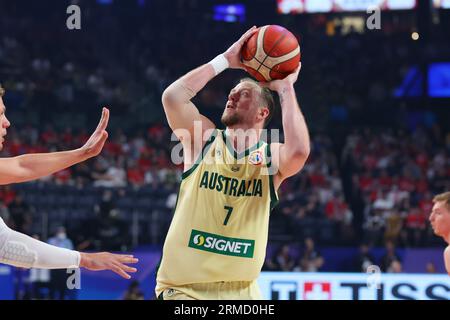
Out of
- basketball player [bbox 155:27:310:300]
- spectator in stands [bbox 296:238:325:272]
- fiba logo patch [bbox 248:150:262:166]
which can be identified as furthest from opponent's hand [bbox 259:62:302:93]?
spectator in stands [bbox 296:238:325:272]

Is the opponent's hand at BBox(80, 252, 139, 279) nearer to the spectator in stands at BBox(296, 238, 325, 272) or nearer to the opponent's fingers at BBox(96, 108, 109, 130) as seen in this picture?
the opponent's fingers at BBox(96, 108, 109, 130)

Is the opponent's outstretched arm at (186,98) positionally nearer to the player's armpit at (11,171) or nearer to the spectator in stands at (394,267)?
the player's armpit at (11,171)

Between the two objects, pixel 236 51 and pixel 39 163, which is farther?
pixel 236 51

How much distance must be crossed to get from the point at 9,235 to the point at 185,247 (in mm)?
1049

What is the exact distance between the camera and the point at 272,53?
5023 mm

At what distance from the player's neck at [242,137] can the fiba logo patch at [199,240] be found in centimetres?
62

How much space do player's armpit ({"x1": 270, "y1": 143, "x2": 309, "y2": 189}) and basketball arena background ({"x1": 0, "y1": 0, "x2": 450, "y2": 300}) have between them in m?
5.82

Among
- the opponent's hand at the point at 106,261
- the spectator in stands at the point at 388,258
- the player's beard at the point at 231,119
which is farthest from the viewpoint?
the spectator in stands at the point at 388,258

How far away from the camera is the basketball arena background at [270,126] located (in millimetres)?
12930

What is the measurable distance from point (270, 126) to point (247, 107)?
13.4 meters

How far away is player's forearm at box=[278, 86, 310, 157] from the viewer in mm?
4633

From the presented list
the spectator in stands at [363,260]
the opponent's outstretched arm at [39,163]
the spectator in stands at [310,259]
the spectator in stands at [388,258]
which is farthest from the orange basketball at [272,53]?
the spectator in stands at [388,258]

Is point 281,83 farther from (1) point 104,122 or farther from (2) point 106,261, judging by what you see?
(2) point 106,261

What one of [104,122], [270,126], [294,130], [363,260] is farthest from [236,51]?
[270,126]
